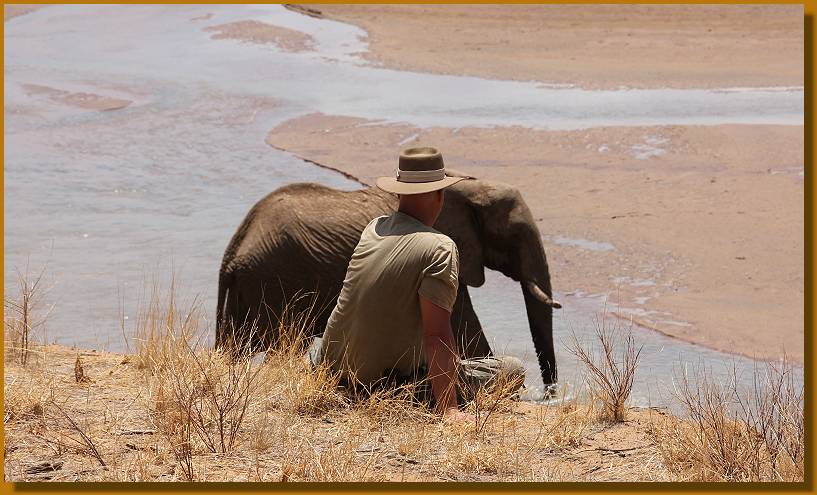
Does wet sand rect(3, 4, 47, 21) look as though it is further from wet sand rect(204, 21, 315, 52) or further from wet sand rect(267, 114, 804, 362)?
wet sand rect(267, 114, 804, 362)

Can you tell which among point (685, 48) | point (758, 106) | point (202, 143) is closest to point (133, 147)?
point (202, 143)

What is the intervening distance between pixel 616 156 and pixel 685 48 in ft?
28.9

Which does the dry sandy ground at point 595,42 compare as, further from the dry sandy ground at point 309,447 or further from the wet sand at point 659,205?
the dry sandy ground at point 309,447

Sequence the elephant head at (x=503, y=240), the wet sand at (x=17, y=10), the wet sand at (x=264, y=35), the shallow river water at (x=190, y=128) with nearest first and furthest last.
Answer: the elephant head at (x=503, y=240) < the shallow river water at (x=190, y=128) < the wet sand at (x=264, y=35) < the wet sand at (x=17, y=10)

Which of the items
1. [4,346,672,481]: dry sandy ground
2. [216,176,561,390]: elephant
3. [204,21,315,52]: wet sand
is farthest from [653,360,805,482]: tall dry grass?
[204,21,315,52]: wet sand

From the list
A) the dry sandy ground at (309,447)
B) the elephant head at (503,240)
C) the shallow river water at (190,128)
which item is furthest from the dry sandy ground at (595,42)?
the dry sandy ground at (309,447)

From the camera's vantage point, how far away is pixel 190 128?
18875 millimetres

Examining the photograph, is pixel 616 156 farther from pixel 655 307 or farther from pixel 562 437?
pixel 562 437

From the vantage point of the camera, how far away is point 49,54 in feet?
81.6

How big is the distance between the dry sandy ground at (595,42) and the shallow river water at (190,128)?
889 millimetres

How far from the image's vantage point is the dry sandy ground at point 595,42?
22141mm

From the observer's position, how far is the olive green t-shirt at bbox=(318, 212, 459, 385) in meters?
5.80

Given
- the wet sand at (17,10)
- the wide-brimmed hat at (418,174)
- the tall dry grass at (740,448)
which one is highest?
the wet sand at (17,10)

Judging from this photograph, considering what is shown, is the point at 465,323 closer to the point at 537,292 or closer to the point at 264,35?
the point at 537,292
